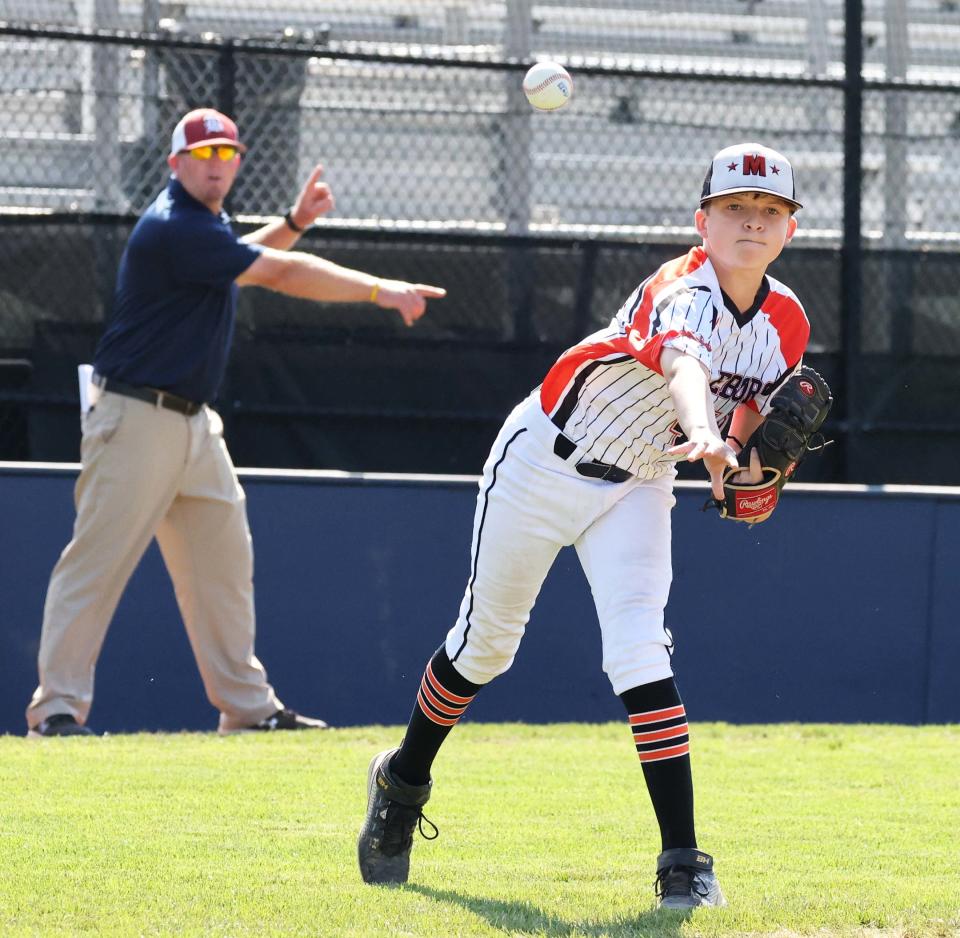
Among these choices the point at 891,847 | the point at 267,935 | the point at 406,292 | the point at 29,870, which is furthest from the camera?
the point at 406,292

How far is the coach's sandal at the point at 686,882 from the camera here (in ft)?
11.4

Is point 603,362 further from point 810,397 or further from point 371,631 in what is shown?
point 371,631

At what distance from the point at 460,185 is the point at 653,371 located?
3918mm

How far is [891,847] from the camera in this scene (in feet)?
14.0

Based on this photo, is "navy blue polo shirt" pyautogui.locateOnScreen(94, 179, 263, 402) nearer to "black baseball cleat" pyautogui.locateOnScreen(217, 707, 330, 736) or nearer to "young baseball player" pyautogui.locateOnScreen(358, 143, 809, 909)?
"black baseball cleat" pyautogui.locateOnScreen(217, 707, 330, 736)

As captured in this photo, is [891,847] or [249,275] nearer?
[891,847]

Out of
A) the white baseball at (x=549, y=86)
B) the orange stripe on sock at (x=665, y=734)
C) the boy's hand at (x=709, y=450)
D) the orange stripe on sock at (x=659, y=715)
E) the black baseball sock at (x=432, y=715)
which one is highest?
the white baseball at (x=549, y=86)

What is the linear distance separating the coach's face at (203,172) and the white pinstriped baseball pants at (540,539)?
2.50 m

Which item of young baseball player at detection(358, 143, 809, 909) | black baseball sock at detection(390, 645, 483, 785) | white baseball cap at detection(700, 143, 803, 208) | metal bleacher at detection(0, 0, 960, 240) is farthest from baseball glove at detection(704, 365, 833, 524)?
metal bleacher at detection(0, 0, 960, 240)

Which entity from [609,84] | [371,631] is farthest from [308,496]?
[609,84]

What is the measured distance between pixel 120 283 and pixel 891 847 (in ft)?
11.7

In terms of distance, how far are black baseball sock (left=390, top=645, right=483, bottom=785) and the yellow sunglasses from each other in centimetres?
273

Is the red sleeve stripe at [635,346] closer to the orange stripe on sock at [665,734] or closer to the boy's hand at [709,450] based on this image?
the boy's hand at [709,450]

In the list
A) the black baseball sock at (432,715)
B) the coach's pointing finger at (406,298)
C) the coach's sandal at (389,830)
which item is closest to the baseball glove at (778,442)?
the black baseball sock at (432,715)
